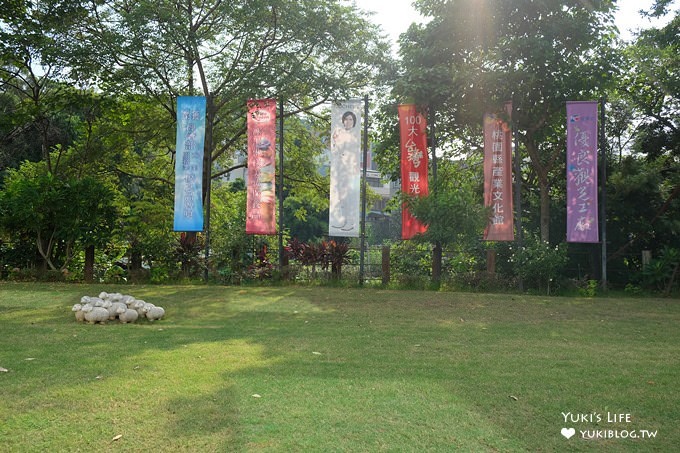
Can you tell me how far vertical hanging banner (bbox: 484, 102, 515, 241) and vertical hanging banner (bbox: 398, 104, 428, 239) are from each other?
1.38 metres

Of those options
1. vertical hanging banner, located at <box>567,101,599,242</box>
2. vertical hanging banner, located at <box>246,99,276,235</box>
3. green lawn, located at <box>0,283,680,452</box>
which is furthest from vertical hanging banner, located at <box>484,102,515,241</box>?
vertical hanging banner, located at <box>246,99,276,235</box>

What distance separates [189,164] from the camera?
12859mm

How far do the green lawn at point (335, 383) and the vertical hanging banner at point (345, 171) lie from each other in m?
4.49

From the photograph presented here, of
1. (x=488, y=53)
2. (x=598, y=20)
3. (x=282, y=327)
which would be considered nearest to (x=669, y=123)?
(x=598, y=20)

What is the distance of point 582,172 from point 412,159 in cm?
358

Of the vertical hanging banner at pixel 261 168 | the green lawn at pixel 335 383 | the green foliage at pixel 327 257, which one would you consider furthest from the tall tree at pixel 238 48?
the green lawn at pixel 335 383

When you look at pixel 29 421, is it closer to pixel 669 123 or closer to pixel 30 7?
pixel 30 7

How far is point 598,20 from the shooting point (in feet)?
40.6

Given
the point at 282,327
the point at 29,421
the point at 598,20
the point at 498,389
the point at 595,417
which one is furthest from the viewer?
the point at 598,20

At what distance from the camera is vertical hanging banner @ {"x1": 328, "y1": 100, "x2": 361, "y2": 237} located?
12500mm

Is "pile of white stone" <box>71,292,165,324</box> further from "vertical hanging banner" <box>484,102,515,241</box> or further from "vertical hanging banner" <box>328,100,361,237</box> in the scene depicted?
"vertical hanging banner" <box>484,102,515,241</box>

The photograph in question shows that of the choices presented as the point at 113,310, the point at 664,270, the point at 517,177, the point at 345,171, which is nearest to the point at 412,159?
the point at 345,171

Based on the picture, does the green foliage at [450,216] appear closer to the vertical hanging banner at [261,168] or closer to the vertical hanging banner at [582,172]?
the vertical hanging banner at [582,172]

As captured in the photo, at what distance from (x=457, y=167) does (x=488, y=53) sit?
11.9ft
